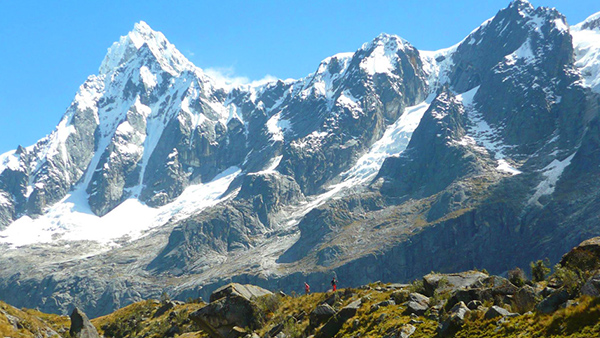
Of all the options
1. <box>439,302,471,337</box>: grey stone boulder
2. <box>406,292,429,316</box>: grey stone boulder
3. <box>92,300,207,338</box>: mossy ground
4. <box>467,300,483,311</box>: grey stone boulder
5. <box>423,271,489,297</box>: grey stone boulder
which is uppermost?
<box>92,300,207,338</box>: mossy ground

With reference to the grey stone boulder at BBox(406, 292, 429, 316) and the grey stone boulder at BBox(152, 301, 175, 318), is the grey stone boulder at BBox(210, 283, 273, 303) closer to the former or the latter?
the grey stone boulder at BBox(406, 292, 429, 316)

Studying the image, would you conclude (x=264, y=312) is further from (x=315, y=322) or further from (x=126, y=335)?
(x=126, y=335)

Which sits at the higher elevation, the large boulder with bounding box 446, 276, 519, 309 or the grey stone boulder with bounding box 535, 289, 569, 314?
the large boulder with bounding box 446, 276, 519, 309

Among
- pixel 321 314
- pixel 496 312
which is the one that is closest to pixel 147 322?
pixel 321 314

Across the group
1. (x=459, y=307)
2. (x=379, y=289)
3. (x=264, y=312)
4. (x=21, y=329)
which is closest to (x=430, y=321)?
(x=459, y=307)

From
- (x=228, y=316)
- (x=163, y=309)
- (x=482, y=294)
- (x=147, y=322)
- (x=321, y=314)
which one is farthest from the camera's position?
(x=163, y=309)

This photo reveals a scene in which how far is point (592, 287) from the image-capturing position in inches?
1115

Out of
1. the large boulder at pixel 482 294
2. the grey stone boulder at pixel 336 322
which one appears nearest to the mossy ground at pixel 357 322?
the grey stone boulder at pixel 336 322

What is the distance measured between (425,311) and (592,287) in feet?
39.0

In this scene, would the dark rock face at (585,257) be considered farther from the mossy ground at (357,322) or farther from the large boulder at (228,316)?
the large boulder at (228,316)

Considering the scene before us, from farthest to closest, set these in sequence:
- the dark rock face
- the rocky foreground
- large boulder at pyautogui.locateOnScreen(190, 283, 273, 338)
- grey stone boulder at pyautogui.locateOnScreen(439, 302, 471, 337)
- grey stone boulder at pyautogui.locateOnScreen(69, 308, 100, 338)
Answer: grey stone boulder at pyautogui.locateOnScreen(69, 308, 100, 338) < large boulder at pyautogui.locateOnScreen(190, 283, 273, 338) < the dark rock face < grey stone boulder at pyautogui.locateOnScreen(439, 302, 471, 337) < the rocky foreground

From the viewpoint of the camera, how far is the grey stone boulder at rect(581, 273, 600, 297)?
91.9 ft

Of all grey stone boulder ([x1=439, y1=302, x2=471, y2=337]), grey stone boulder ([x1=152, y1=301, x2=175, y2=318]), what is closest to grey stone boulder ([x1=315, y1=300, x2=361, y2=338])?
grey stone boulder ([x1=439, y1=302, x2=471, y2=337])

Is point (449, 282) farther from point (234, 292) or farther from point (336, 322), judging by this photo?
point (234, 292)
